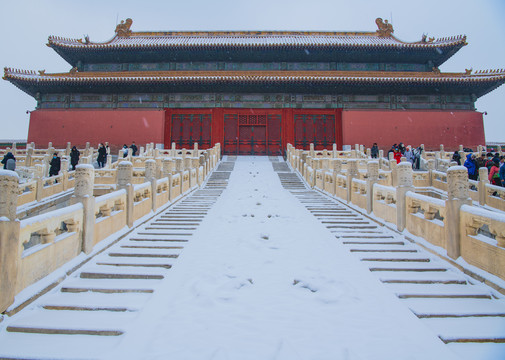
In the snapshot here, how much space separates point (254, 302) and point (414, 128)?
19.6 metres

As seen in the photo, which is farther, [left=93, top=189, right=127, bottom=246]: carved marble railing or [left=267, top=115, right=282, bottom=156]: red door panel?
[left=267, top=115, right=282, bottom=156]: red door panel

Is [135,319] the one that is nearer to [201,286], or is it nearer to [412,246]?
[201,286]

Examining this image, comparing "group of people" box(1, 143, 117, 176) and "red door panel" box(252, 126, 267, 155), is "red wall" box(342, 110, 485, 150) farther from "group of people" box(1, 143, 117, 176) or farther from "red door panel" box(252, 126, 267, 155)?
"group of people" box(1, 143, 117, 176)

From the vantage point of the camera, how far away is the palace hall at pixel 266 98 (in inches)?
738

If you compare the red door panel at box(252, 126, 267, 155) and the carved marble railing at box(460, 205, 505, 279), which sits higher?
the red door panel at box(252, 126, 267, 155)

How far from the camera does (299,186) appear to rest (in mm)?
11883

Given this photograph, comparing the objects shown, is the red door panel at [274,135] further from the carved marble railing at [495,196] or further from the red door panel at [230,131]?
the carved marble railing at [495,196]

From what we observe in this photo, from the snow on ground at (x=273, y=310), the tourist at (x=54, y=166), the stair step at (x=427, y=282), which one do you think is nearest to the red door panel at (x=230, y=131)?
the tourist at (x=54, y=166)

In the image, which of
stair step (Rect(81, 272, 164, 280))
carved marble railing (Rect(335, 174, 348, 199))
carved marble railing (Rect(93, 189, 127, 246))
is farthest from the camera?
carved marble railing (Rect(335, 174, 348, 199))

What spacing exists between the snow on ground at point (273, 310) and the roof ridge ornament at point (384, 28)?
23.3 metres

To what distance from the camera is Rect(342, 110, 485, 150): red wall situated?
748 inches

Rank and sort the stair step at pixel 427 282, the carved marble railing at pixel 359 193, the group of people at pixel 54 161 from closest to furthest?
1. the stair step at pixel 427 282
2. the carved marble railing at pixel 359 193
3. the group of people at pixel 54 161

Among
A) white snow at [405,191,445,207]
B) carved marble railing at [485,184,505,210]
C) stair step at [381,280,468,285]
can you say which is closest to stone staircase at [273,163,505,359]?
stair step at [381,280,468,285]

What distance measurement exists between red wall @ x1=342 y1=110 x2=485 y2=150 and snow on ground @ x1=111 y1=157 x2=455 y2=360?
53.4 ft
